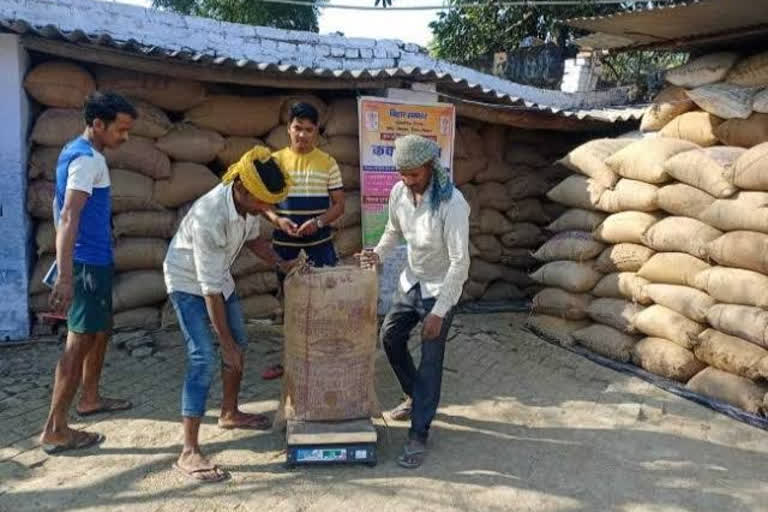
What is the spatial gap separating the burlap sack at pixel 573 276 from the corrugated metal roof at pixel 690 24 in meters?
1.96

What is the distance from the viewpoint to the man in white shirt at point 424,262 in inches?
122

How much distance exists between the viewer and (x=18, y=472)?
2988 mm

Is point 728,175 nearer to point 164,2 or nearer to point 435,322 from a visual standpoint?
point 435,322

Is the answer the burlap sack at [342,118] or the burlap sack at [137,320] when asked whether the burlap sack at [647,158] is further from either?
the burlap sack at [137,320]

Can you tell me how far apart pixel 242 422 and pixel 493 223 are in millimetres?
3743

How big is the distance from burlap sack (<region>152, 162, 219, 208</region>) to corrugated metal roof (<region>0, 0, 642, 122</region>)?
84 centimetres

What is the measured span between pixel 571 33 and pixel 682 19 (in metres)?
6.87

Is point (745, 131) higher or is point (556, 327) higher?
point (745, 131)

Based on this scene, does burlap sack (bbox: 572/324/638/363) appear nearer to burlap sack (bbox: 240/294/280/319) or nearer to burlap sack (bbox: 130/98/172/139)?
burlap sack (bbox: 240/294/280/319)

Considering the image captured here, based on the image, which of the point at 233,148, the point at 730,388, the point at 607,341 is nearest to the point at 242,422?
the point at 233,148

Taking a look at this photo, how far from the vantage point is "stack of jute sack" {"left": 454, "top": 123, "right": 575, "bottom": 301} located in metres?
6.30

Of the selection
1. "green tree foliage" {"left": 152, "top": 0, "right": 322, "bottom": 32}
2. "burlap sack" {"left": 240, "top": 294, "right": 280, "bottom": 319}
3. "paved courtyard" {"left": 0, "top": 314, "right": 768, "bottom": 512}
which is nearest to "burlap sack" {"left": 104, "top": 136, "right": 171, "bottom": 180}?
"burlap sack" {"left": 240, "top": 294, "right": 280, "bottom": 319}

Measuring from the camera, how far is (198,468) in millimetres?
2990

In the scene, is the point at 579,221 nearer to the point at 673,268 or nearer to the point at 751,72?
the point at 673,268
